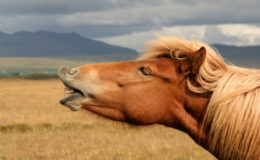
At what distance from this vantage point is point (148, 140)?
11008 millimetres

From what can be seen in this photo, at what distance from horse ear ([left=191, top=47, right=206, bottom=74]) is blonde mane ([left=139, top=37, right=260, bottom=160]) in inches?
2.4

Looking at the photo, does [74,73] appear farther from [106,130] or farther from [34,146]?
[106,130]

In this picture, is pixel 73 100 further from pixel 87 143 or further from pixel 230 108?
pixel 87 143

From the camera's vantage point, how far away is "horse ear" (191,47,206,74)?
12.6ft

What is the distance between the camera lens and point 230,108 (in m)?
3.84

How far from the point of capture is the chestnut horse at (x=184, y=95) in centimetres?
384

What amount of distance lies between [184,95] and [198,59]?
1.44 feet

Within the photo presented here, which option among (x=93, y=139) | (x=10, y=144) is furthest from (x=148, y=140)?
(x=10, y=144)

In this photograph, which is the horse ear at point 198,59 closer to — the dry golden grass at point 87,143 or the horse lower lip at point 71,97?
the horse lower lip at point 71,97

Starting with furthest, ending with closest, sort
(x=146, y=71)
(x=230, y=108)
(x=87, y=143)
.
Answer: (x=87, y=143) < (x=146, y=71) < (x=230, y=108)

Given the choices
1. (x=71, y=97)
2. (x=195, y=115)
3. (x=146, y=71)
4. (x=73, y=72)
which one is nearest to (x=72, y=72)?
(x=73, y=72)

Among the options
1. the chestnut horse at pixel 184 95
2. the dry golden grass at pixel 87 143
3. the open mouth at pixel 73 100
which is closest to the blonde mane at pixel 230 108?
the chestnut horse at pixel 184 95

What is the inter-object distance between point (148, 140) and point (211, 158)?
266 cm

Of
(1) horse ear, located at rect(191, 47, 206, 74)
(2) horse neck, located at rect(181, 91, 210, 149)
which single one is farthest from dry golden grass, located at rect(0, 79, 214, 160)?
(1) horse ear, located at rect(191, 47, 206, 74)
